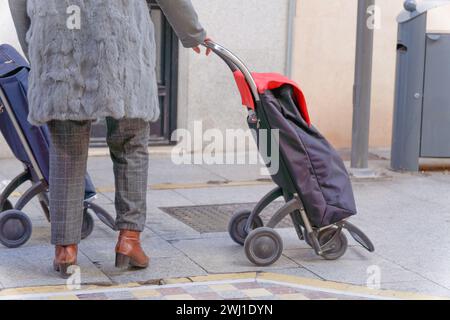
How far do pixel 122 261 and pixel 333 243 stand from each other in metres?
1.16

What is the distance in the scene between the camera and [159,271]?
4918 millimetres

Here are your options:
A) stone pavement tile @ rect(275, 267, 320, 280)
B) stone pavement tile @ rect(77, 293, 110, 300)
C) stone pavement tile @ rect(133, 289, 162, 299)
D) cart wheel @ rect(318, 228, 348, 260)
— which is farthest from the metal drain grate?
stone pavement tile @ rect(77, 293, 110, 300)

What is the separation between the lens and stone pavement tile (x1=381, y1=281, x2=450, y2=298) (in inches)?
185

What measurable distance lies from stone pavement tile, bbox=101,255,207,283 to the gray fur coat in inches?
32.2

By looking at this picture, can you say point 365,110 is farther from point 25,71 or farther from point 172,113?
Answer: point 25,71

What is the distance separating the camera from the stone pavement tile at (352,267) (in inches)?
193

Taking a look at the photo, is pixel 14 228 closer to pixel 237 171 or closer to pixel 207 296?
pixel 207 296

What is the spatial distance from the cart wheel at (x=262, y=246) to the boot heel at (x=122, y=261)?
621 mm

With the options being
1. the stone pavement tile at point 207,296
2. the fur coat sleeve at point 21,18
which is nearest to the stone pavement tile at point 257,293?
the stone pavement tile at point 207,296

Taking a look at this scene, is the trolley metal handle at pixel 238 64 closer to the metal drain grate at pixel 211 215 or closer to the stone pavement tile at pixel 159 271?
the stone pavement tile at pixel 159 271

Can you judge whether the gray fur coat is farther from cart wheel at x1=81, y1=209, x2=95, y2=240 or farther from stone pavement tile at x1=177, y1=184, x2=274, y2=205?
stone pavement tile at x1=177, y1=184, x2=274, y2=205

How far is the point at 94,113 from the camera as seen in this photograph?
4.52m
